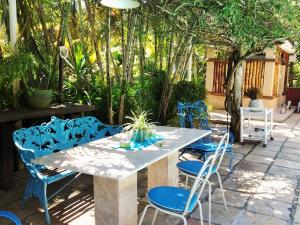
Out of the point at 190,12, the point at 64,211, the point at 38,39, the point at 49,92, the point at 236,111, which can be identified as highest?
the point at 190,12

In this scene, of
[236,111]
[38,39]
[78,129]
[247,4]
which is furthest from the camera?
[236,111]

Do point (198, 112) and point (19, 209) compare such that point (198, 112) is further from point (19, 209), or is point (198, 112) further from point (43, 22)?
point (19, 209)

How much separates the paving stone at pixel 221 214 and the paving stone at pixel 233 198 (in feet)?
0.36

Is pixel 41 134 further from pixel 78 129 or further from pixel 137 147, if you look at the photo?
pixel 137 147

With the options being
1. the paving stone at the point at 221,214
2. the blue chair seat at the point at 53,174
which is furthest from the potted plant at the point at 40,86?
the paving stone at the point at 221,214

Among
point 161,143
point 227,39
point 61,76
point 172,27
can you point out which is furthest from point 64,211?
point 227,39

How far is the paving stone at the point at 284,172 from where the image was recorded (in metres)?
4.56

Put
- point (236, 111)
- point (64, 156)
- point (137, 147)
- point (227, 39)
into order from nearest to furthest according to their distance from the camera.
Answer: point (64, 156), point (137, 147), point (227, 39), point (236, 111)

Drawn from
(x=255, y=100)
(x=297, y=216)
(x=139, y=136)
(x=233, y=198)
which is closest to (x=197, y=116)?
(x=255, y=100)

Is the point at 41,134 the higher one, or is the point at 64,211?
the point at 41,134

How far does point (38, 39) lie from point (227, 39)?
3.04m

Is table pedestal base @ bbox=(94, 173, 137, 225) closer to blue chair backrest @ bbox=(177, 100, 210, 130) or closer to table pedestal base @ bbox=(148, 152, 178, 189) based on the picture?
table pedestal base @ bbox=(148, 152, 178, 189)

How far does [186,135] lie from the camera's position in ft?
11.9

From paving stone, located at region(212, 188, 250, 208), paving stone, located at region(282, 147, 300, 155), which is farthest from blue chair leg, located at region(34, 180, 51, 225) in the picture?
paving stone, located at region(282, 147, 300, 155)
